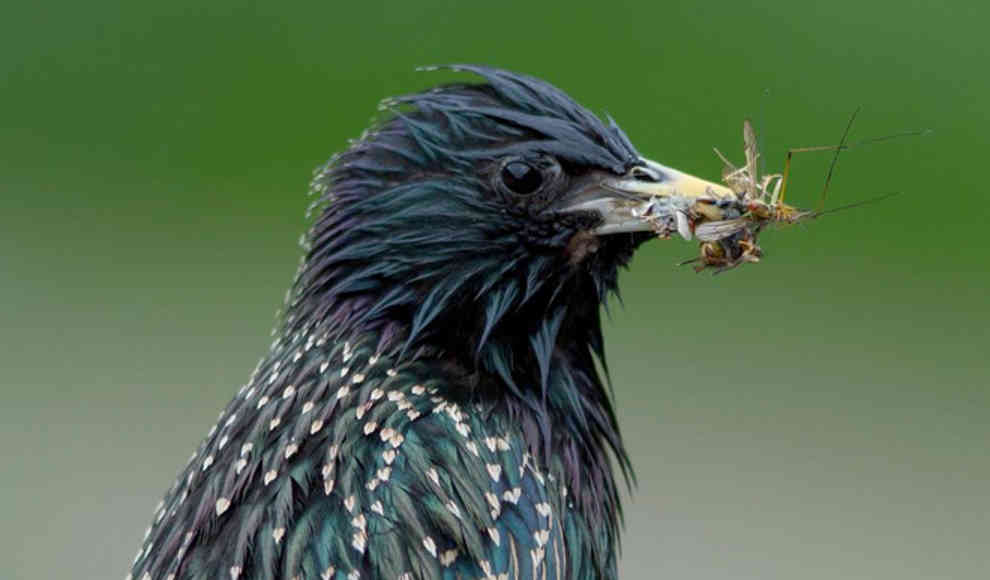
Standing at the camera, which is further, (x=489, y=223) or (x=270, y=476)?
(x=489, y=223)

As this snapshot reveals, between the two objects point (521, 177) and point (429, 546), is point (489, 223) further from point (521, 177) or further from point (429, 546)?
point (429, 546)

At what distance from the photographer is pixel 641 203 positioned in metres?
3.29

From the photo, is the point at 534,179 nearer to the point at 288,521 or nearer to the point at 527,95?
the point at 527,95

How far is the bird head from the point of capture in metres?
3.29

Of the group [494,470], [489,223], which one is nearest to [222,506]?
[494,470]

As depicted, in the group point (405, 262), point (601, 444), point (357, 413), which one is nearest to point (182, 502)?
point (357, 413)

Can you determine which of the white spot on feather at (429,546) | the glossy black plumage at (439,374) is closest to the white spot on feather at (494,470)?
the glossy black plumage at (439,374)

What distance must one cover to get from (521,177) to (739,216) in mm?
412

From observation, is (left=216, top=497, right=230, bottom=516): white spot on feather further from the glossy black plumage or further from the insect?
the insect

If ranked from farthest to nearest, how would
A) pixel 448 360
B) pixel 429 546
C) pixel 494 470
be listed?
pixel 448 360
pixel 494 470
pixel 429 546

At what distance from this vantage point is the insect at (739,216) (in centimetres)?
333

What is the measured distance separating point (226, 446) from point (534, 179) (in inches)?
28.7

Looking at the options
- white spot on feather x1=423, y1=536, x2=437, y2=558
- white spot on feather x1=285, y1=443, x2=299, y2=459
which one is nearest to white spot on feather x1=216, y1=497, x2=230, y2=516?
white spot on feather x1=285, y1=443, x2=299, y2=459

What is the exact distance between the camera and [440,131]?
334 centimetres
